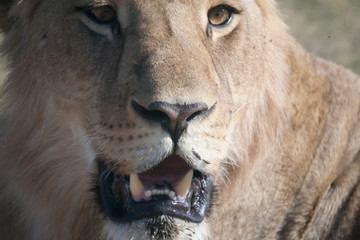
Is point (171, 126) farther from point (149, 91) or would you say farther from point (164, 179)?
point (164, 179)

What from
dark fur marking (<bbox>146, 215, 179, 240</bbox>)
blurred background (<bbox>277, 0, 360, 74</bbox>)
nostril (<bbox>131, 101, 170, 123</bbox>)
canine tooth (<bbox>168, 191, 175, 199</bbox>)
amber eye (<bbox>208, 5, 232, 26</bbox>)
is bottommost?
blurred background (<bbox>277, 0, 360, 74</bbox>)

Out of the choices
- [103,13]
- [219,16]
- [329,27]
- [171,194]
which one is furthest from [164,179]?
[329,27]

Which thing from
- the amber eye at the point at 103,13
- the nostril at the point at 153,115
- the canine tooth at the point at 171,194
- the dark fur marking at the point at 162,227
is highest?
the amber eye at the point at 103,13

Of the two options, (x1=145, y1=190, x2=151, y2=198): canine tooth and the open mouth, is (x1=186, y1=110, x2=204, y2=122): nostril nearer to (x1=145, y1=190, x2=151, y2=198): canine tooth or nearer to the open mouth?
the open mouth

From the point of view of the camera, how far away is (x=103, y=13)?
3570mm

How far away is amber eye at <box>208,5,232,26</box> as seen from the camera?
3.78 m

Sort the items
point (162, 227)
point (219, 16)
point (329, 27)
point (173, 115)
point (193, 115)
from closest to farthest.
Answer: point (173, 115), point (193, 115), point (162, 227), point (219, 16), point (329, 27)

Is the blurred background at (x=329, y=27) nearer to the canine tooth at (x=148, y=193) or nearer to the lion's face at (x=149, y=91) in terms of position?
the lion's face at (x=149, y=91)

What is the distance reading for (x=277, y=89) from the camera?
4.37 meters

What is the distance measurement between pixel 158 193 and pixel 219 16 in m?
1.07

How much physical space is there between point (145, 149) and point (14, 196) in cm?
138

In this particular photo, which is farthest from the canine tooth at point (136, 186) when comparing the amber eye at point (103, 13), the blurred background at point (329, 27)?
the blurred background at point (329, 27)

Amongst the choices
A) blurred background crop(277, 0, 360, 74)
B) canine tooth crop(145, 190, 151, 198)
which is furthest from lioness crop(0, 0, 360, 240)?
blurred background crop(277, 0, 360, 74)

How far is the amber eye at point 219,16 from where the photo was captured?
3775 mm
